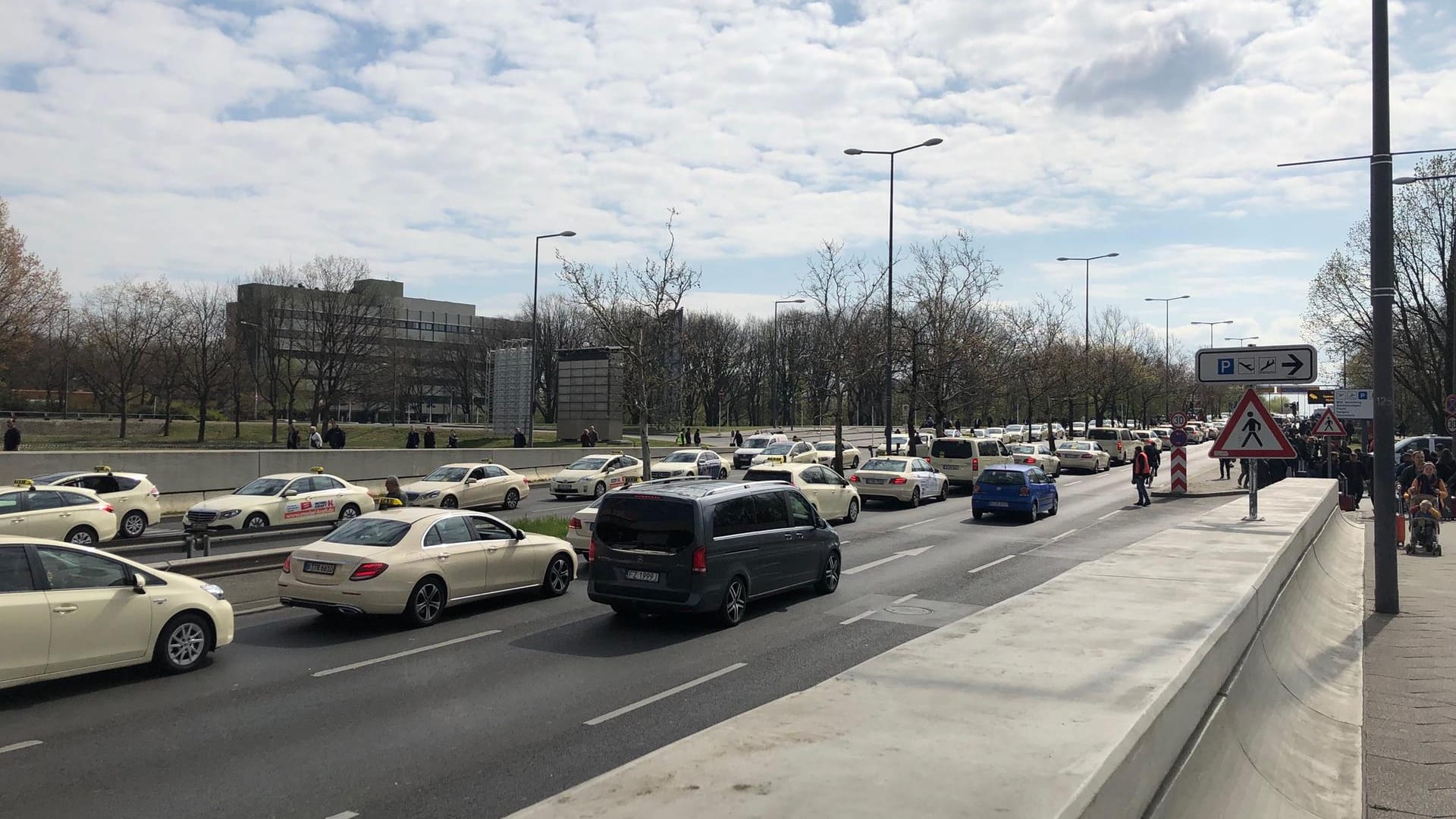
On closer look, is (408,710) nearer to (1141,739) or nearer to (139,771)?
(139,771)

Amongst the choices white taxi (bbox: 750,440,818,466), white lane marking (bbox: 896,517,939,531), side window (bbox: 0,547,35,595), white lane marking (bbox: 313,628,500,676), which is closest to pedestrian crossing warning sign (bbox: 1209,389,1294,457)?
white lane marking (bbox: 313,628,500,676)

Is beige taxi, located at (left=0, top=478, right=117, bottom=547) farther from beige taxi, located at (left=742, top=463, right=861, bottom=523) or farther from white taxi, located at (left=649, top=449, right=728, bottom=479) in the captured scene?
white taxi, located at (left=649, top=449, right=728, bottom=479)

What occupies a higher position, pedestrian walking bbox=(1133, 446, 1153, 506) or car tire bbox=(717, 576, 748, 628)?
pedestrian walking bbox=(1133, 446, 1153, 506)

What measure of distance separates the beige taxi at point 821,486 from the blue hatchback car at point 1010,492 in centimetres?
315

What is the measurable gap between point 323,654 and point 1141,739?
28.6 ft

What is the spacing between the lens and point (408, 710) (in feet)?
26.7

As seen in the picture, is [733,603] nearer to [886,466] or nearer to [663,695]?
[663,695]

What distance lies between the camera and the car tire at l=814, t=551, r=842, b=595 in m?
13.8

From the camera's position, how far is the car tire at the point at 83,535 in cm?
1769

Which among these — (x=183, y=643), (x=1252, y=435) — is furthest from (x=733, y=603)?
(x=1252, y=435)

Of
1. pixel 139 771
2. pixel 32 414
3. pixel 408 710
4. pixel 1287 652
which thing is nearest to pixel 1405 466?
pixel 1287 652

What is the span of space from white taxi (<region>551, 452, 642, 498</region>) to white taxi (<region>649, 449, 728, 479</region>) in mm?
836

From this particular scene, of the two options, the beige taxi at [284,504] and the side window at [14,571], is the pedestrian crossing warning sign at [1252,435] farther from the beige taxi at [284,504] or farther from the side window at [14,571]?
the beige taxi at [284,504]

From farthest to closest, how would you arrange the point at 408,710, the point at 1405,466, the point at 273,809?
the point at 1405,466, the point at 408,710, the point at 273,809
